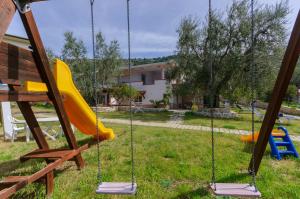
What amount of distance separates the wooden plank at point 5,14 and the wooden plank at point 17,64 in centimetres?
45

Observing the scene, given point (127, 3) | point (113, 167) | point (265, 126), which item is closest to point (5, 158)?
point (113, 167)

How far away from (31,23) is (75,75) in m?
22.6

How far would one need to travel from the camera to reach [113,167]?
4309 millimetres

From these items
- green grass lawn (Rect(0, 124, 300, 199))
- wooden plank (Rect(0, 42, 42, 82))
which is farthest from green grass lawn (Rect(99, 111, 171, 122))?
wooden plank (Rect(0, 42, 42, 82))

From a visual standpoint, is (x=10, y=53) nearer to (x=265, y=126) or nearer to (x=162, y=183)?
(x=162, y=183)

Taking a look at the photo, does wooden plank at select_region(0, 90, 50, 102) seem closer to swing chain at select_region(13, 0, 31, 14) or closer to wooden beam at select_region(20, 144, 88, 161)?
wooden beam at select_region(20, 144, 88, 161)

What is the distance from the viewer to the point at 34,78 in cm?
319

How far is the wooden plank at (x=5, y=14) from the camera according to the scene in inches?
81.9

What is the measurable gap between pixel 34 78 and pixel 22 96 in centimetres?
44

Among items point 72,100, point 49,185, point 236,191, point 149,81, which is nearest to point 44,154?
point 49,185

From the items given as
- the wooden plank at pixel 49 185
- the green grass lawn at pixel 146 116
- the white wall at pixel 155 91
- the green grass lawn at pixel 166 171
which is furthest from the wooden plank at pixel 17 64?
the white wall at pixel 155 91

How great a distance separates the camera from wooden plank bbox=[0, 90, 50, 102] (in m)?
2.49

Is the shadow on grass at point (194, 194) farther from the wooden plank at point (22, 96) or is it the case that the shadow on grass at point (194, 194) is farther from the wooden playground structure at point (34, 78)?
the wooden plank at point (22, 96)

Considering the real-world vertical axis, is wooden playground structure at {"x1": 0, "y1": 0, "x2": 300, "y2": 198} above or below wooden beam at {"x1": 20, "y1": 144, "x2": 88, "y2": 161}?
above
